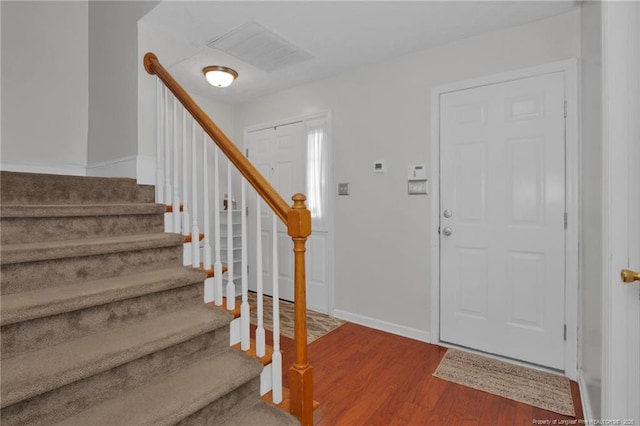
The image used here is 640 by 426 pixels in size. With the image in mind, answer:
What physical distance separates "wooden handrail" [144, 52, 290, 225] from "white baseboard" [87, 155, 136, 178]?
66cm

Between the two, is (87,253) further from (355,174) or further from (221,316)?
(355,174)

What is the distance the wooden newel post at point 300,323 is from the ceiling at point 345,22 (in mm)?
1520

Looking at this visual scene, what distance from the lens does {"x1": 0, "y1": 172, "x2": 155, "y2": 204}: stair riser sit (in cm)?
183

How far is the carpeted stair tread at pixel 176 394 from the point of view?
1140mm

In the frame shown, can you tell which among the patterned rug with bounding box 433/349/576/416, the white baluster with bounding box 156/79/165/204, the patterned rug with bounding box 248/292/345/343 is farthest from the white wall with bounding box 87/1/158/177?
the patterned rug with bounding box 433/349/576/416

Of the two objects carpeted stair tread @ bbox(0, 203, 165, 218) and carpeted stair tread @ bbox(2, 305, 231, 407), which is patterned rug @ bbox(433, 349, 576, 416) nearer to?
carpeted stair tread @ bbox(2, 305, 231, 407)

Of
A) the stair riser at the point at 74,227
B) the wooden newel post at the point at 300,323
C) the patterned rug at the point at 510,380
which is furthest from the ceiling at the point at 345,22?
the patterned rug at the point at 510,380

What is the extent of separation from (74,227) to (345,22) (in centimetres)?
218

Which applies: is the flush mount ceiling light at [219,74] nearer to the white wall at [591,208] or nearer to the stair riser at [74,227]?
the stair riser at [74,227]

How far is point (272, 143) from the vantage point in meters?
3.75

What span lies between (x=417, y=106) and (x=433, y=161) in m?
0.49

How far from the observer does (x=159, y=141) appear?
7.38 ft

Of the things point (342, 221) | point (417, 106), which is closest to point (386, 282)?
point (342, 221)

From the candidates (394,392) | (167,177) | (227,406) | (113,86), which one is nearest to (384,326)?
(394,392)
